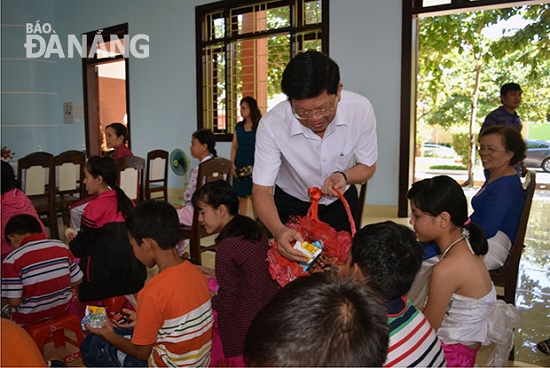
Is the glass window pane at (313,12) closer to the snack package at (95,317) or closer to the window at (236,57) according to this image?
the window at (236,57)

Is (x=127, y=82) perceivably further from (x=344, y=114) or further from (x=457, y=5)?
(x=344, y=114)

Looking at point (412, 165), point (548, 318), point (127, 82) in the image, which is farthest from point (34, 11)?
point (548, 318)

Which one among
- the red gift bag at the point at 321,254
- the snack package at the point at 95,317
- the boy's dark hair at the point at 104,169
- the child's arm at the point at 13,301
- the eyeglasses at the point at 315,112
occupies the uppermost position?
the eyeglasses at the point at 315,112

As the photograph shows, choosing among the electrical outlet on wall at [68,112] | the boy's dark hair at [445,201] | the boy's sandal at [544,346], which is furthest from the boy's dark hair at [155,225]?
the electrical outlet on wall at [68,112]

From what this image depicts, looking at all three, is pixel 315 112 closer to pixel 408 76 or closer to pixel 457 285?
pixel 457 285

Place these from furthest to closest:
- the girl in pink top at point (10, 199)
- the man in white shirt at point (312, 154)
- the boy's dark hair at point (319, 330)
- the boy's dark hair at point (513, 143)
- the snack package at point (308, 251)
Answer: the girl in pink top at point (10, 199) → the boy's dark hair at point (513, 143) → the man in white shirt at point (312, 154) → the snack package at point (308, 251) → the boy's dark hair at point (319, 330)

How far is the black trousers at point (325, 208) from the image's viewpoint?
1.96m

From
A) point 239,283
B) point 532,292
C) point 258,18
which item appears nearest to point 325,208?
point 239,283

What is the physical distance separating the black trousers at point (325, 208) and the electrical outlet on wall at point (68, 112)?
23.3 feet

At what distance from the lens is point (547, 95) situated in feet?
35.9

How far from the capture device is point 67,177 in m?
4.27

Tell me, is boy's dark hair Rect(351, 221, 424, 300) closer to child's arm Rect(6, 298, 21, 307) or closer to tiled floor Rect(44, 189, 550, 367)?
tiled floor Rect(44, 189, 550, 367)

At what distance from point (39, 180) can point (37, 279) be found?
2.25m

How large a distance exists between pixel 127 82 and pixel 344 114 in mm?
6185
